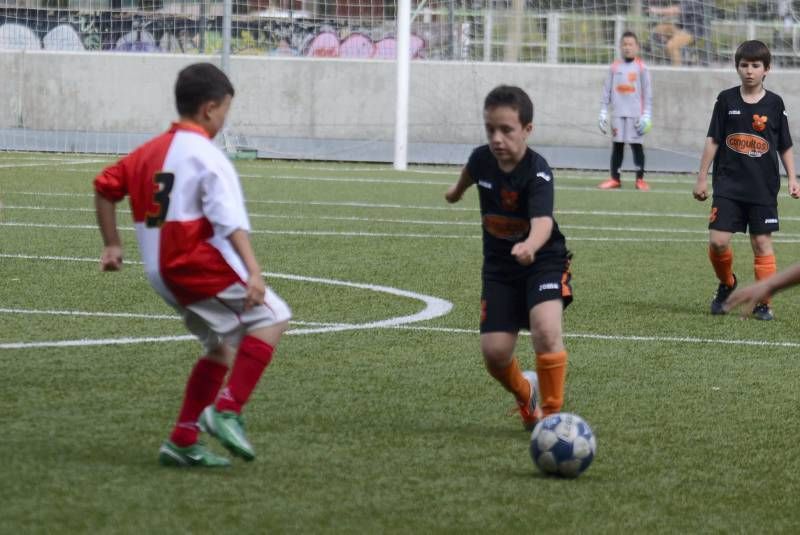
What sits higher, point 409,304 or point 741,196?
point 741,196

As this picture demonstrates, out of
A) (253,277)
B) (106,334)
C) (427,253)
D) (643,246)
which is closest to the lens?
(253,277)

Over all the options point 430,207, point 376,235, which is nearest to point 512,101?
point 376,235

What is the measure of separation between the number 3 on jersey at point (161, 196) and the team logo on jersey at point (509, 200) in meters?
1.48

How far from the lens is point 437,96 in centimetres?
2414

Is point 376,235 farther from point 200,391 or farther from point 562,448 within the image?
point 562,448

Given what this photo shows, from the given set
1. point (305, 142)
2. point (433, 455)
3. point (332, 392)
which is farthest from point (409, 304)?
point (305, 142)

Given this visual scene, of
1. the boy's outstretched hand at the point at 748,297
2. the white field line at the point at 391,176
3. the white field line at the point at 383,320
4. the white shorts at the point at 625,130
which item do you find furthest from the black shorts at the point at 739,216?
the white shorts at the point at 625,130

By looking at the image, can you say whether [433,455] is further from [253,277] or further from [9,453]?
[9,453]

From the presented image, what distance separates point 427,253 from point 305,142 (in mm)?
12411

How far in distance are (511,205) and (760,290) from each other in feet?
6.96

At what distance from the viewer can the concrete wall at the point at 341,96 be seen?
78.5 ft

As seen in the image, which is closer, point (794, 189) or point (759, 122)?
point (794, 189)

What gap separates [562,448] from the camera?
16.7ft

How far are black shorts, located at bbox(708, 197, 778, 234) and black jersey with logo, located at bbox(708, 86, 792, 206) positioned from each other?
4cm
